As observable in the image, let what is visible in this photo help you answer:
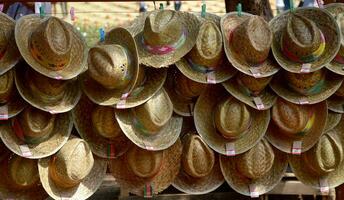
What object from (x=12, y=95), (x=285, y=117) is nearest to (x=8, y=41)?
(x=12, y=95)

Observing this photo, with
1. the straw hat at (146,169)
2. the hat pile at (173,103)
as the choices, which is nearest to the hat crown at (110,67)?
the hat pile at (173,103)

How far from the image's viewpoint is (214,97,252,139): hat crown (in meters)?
2.99

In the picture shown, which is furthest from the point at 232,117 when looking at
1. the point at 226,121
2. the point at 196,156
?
the point at 196,156

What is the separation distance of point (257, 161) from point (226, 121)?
30 centimetres

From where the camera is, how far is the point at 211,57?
2.90 m

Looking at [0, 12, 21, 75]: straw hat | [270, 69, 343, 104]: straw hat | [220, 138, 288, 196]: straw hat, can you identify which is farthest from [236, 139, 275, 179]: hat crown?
[0, 12, 21, 75]: straw hat

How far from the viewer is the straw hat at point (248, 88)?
2.97m

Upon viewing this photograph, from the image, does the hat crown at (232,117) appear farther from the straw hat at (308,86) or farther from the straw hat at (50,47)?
the straw hat at (50,47)

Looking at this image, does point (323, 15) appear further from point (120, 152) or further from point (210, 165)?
point (120, 152)

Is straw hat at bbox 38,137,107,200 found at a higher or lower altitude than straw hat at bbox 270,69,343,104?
lower

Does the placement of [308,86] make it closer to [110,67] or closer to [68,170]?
[110,67]

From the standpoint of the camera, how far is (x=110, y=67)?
272 centimetres

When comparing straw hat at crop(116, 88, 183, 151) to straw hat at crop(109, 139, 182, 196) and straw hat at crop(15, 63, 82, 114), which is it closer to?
straw hat at crop(109, 139, 182, 196)

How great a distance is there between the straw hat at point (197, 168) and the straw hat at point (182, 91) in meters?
0.15
